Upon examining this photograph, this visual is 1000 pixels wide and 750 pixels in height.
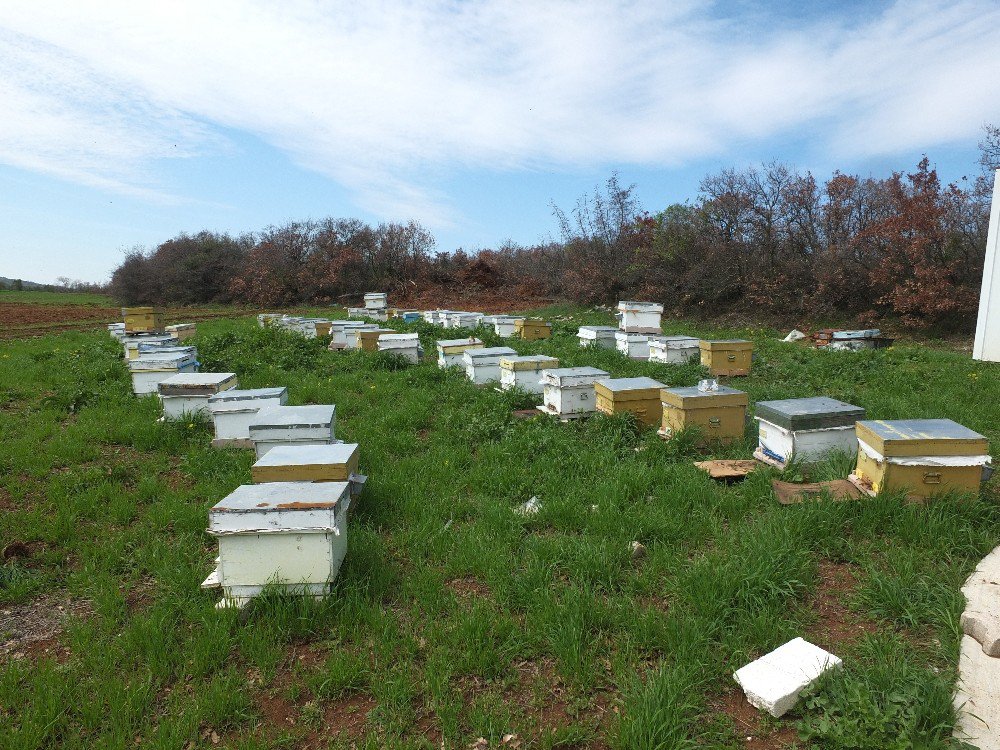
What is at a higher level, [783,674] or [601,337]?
[601,337]

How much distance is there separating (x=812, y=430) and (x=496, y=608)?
114 inches

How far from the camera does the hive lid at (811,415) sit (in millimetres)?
4492

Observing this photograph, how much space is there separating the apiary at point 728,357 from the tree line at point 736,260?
7.72 meters

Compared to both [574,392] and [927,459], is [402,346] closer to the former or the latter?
[574,392]

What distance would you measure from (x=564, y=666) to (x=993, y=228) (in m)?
11.5

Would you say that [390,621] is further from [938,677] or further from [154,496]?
[154,496]

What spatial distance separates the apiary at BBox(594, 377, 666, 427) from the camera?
580 cm

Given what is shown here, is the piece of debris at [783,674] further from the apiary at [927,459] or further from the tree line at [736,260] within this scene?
the tree line at [736,260]

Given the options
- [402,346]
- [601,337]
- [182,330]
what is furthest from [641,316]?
[182,330]

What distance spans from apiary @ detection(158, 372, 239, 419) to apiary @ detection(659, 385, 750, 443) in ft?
16.1

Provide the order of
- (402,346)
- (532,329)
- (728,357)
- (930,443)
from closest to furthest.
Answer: (930,443), (728,357), (402,346), (532,329)

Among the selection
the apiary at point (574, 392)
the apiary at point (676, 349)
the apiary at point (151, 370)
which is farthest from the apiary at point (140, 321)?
the apiary at point (676, 349)

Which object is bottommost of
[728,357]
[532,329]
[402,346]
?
[728,357]

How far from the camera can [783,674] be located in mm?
2469
